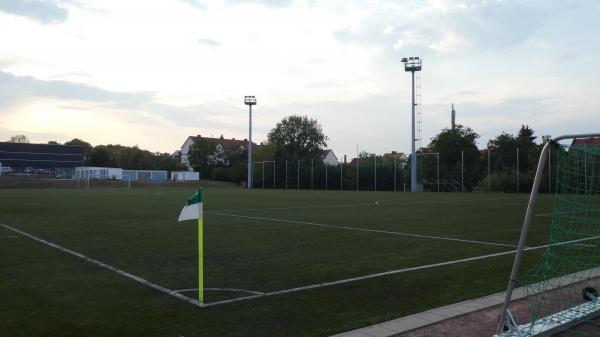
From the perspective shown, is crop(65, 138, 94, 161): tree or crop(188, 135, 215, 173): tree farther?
crop(65, 138, 94, 161): tree

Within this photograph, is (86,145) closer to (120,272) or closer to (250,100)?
(250,100)

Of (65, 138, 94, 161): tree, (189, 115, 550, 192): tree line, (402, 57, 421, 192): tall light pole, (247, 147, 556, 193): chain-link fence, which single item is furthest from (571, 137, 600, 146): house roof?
(65, 138, 94, 161): tree

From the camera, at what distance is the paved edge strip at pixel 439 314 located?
15.1ft

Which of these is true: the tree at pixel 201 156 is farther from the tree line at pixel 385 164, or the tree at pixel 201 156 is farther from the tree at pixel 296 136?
the tree at pixel 296 136

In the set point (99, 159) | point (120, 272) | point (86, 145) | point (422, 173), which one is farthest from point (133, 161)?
point (120, 272)

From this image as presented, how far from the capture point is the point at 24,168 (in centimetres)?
9131

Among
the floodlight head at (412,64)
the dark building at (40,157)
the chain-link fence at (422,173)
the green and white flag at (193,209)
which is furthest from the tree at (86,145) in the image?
the green and white flag at (193,209)

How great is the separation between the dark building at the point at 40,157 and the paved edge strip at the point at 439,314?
93.4m

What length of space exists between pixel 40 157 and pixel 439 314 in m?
101

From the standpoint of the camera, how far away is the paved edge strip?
15.1ft

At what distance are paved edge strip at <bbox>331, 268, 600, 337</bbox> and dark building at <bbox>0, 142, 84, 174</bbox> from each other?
306ft

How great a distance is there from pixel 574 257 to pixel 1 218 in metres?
17.2

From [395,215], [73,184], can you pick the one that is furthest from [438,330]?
[73,184]

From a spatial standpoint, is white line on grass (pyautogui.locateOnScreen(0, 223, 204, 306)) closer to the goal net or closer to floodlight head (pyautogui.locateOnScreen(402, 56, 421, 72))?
the goal net
